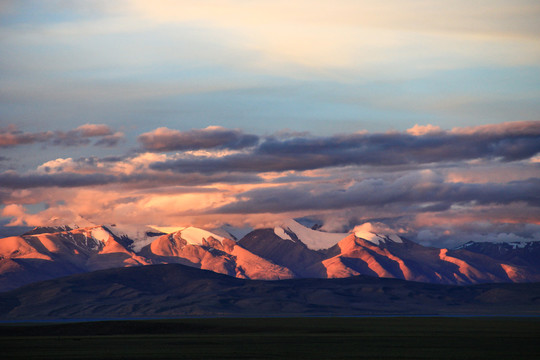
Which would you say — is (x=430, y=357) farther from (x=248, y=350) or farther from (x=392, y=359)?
(x=248, y=350)

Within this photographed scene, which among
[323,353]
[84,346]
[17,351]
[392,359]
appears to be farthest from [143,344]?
[392,359]

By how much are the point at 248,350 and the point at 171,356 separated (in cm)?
2152

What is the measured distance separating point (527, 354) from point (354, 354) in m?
31.1

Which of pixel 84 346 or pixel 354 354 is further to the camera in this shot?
pixel 84 346

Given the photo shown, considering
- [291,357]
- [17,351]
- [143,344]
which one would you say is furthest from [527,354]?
[17,351]

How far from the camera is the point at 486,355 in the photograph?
151 meters

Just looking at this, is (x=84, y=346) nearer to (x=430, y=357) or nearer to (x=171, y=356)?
(x=171, y=356)

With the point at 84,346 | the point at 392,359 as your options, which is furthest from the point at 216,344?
the point at 392,359

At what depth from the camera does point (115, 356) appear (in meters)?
152

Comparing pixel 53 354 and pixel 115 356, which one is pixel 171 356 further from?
pixel 53 354

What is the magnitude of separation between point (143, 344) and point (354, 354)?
57.8 meters

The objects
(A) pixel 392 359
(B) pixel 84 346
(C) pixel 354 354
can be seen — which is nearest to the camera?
(A) pixel 392 359

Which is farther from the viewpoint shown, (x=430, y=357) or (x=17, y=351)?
(x=17, y=351)

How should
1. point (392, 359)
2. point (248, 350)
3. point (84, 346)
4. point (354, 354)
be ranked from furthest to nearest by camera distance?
point (84, 346)
point (248, 350)
point (354, 354)
point (392, 359)
